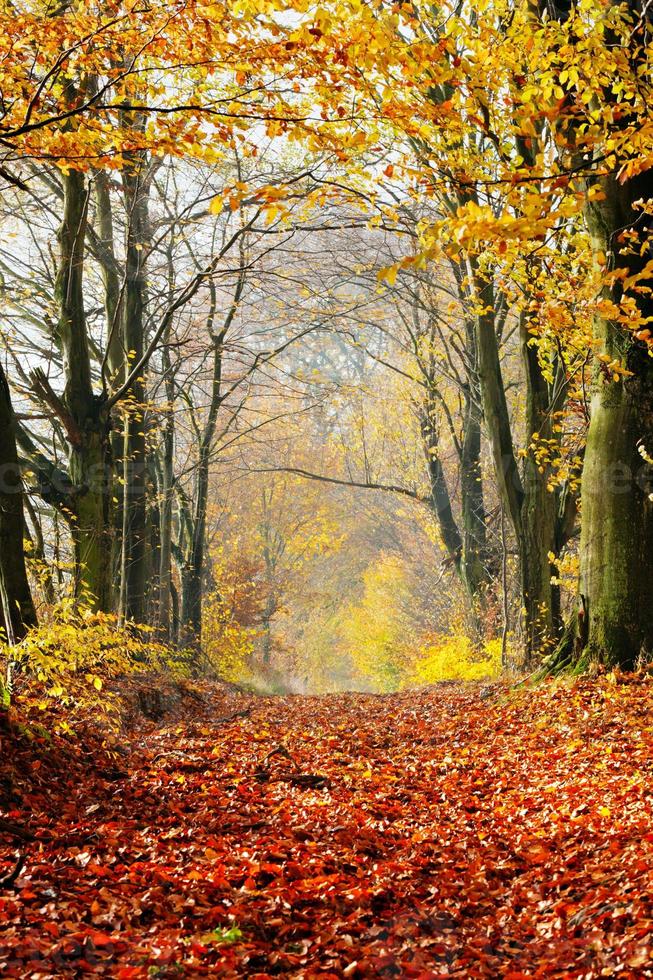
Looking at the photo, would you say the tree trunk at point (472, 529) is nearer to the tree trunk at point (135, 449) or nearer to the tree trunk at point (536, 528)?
the tree trunk at point (536, 528)

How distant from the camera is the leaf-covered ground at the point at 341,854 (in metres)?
3.29

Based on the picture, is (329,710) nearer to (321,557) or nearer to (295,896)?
(295,896)

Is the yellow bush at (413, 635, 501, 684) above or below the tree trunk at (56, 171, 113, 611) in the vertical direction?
below

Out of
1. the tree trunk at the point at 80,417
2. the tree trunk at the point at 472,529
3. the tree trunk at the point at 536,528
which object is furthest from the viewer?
the tree trunk at the point at 472,529

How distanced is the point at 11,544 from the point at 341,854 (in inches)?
153

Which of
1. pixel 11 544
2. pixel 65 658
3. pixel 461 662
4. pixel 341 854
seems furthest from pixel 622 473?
pixel 461 662

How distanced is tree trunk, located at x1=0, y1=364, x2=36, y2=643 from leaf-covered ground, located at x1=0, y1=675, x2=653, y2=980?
3.78 feet

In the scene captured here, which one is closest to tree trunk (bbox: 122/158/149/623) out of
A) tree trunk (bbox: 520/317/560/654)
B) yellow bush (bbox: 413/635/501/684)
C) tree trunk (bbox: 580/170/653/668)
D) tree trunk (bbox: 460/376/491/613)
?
tree trunk (bbox: 520/317/560/654)

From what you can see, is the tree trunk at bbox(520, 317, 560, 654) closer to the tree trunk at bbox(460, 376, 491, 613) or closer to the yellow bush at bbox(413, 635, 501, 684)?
the yellow bush at bbox(413, 635, 501, 684)

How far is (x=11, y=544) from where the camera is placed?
6.84 metres

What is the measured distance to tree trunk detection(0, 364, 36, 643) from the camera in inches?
266

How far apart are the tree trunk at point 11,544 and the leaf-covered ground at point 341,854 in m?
1.15

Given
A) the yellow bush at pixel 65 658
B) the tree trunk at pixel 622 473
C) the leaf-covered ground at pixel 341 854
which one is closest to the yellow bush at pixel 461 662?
the tree trunk at pixel 622 473

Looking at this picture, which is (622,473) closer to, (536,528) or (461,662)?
(536,528)
